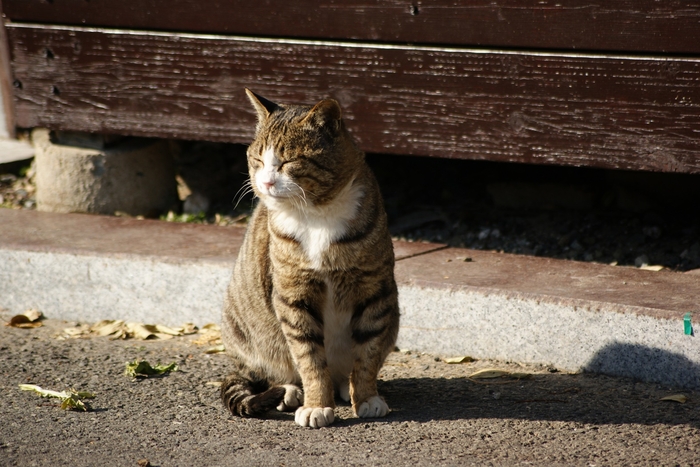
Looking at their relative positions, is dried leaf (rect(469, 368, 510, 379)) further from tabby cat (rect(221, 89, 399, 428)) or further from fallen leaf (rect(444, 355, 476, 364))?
tabby cat (rect(221, 89, 399, 428))

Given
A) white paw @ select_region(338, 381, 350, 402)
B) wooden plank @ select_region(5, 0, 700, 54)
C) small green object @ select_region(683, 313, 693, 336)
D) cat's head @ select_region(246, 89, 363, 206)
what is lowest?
white paw @ select_region(338, 381, 350, 402)

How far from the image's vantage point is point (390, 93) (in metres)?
4.59

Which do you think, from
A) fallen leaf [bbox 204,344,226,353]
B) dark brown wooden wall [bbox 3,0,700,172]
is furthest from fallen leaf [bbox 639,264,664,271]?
fallen leaf [bbox 204,344,226,353]

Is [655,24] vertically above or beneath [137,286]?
above

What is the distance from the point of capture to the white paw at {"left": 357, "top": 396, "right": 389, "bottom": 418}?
326 cm

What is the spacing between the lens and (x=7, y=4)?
5113mm

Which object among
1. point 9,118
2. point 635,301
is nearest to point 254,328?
point 635,301

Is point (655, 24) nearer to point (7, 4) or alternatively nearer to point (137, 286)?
point (137, 286)

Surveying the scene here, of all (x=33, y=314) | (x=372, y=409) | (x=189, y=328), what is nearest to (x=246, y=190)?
(x=189, y=328)

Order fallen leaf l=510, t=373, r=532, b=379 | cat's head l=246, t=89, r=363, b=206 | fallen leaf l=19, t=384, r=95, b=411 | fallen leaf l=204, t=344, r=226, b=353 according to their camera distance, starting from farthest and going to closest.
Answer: fallen leaf l=204, t=344, r=226, b=353, fallen leaf l=510, t=373, r=532, b=379, fallen leaf l=19, t=384, r=95, b=411, cat's head l=246, t=89, r=363, b=206

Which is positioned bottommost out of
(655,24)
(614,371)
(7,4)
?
(614,371)

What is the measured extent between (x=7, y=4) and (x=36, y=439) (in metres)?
3.18

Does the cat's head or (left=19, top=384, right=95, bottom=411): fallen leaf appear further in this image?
(left=19, top=384, right=95, bottom=411): fallen leaf

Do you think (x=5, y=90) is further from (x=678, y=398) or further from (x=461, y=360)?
(x=678, y=398)
